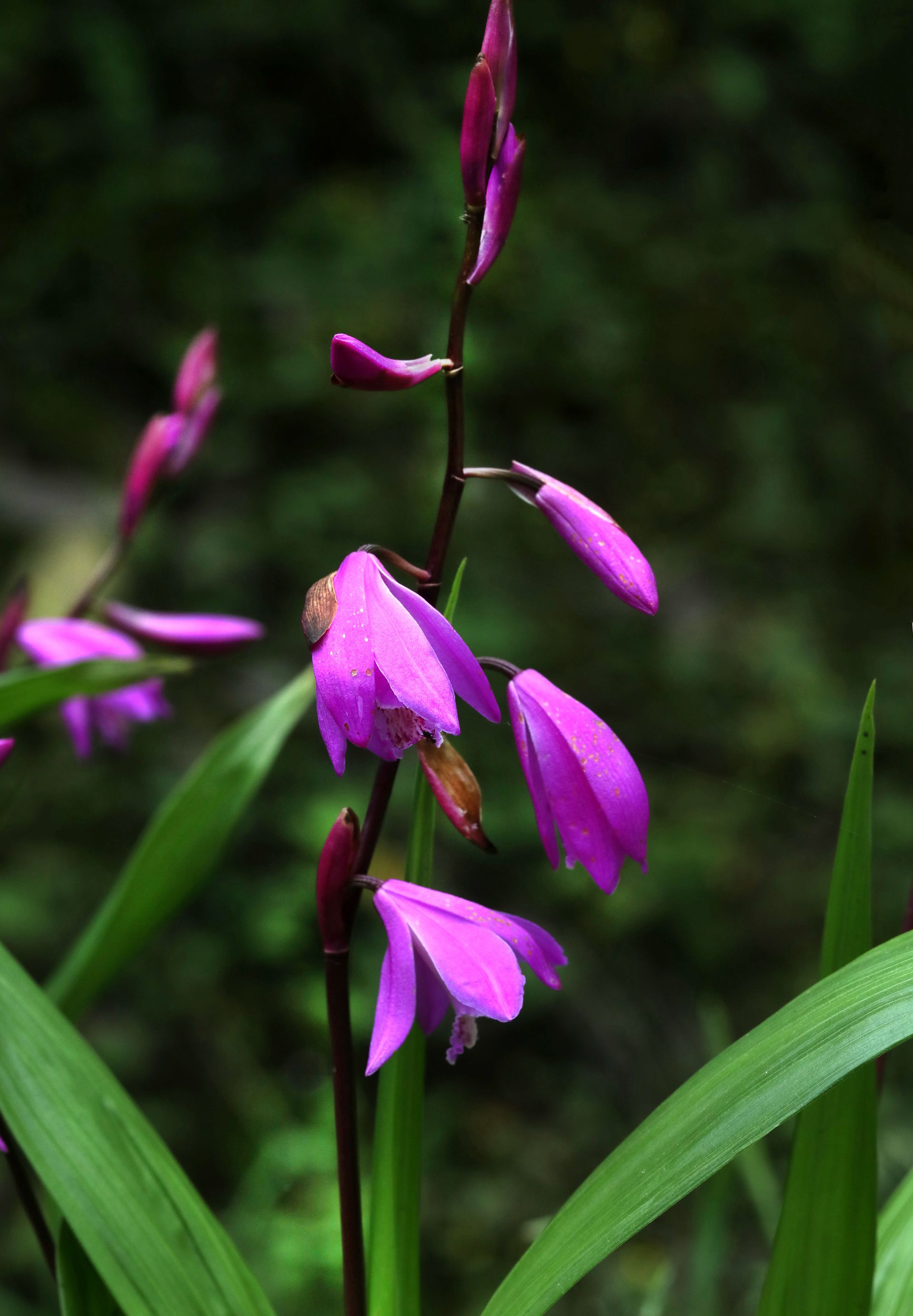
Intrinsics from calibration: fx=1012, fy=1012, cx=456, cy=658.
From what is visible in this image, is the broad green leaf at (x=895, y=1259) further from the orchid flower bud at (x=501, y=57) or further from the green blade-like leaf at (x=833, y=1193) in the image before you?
the orchid flower bud at (x=501, y=57)

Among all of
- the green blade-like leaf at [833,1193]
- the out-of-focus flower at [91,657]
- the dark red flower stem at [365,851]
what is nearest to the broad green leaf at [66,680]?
the out-of-focus flower at [91,657]

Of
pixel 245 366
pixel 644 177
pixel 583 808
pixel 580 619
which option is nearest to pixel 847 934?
pixel 583 808

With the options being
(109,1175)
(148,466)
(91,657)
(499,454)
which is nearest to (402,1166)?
(109,1175)

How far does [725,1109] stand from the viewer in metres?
0.29

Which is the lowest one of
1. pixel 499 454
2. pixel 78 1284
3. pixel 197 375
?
pixel 499 454

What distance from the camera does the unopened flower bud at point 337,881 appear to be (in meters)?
0.31

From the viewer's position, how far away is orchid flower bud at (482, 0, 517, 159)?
0.31 metres

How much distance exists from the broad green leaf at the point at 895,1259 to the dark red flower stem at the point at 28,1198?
306 millimetres

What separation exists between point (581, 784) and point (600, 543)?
0.07 m

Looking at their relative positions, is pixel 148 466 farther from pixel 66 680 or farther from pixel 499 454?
pixel 499 454

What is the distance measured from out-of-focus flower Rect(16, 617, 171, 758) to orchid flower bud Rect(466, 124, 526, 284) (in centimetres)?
33

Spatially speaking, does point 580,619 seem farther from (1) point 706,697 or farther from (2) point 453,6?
(2) point 453,6

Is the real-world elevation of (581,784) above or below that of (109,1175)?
above

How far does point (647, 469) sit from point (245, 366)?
2.27ft
